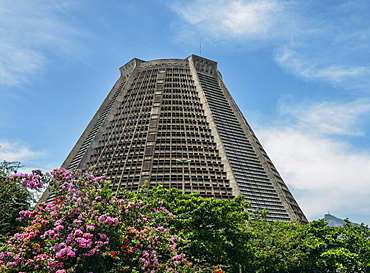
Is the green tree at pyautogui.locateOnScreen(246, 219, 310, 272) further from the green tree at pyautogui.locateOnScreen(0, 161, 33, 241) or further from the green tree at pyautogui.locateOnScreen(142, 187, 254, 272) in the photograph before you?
the green tree at pyautogui.locateOnScreen(0, 161, 33, 241)

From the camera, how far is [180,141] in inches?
2242

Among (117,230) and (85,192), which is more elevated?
(85,192)

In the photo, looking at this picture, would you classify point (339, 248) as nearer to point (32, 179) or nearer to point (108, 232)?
point (108, 232)

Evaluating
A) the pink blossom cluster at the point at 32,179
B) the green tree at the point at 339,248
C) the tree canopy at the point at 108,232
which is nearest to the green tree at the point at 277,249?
the green tree at the point at 339,248

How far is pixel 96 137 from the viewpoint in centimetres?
6159

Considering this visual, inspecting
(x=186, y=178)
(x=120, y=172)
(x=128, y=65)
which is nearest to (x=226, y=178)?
(x=186, y=178)

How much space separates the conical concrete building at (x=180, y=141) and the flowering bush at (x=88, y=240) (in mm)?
32160

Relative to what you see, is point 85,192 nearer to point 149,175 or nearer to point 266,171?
point 149,175

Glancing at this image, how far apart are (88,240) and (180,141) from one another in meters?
43.0

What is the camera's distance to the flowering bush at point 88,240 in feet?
46.5

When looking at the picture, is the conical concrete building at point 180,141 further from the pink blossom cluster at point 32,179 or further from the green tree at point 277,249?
the pink blossom cluster at point 32,179

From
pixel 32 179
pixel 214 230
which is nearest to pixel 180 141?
pixel 214 230

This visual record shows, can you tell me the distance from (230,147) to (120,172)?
2191cm

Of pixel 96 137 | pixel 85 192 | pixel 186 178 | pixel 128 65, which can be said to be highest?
pixel 128 65
